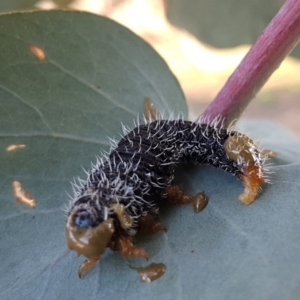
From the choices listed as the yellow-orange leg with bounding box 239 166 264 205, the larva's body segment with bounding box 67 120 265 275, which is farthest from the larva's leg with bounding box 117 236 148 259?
the yellow-orange leg with bounding box 239 166 264 205

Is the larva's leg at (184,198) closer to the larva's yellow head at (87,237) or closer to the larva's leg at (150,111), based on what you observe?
the larva's yellow head at (87,237)

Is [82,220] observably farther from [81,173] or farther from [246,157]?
[246,157]

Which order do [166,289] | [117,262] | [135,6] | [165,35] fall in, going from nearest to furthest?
[166,289], [117,262], [135,6], [165,35]

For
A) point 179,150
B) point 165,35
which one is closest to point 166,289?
point 179,150

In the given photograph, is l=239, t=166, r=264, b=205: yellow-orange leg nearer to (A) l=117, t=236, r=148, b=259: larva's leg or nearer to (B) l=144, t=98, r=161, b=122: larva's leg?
(A) l=117, t=236, r=148, b=259: larva's leg

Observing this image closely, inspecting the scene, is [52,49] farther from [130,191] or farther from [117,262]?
[117,262]

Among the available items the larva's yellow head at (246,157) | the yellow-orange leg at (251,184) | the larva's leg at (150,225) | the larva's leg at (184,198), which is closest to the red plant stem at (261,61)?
the larva's yellow head at (246,157)

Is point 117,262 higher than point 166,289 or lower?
lower
